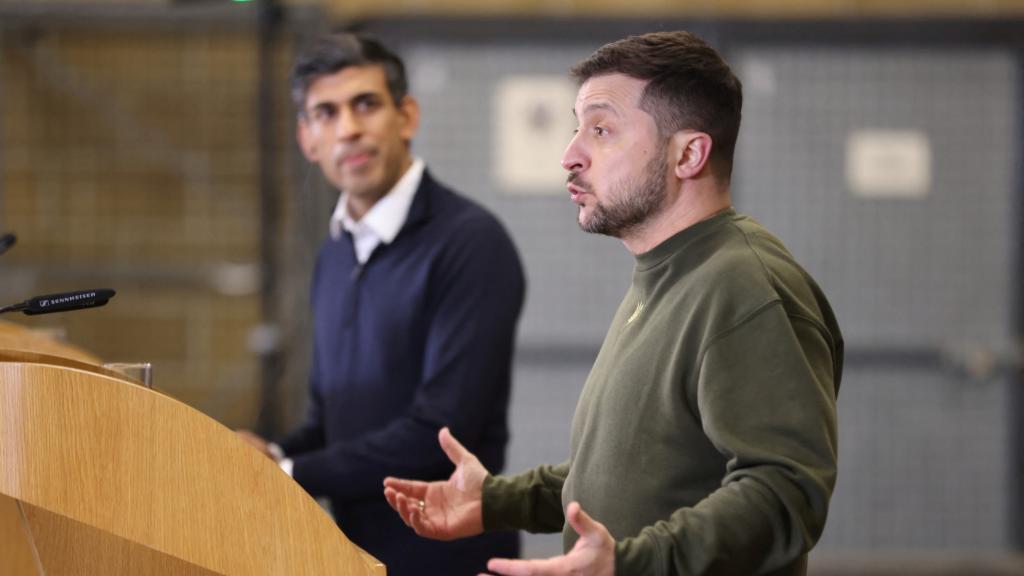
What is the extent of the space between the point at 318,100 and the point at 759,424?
109 centimetres

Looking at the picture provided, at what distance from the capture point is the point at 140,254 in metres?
4.35

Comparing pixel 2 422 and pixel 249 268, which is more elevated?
pixel 2 422

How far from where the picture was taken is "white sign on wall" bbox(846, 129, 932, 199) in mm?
3840

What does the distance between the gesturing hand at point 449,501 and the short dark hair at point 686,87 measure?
0.38 meters

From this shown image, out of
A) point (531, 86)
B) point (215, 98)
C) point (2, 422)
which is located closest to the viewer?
point (2, 422)

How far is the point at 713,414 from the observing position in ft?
3.33

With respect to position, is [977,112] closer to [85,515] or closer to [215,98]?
[215,98]

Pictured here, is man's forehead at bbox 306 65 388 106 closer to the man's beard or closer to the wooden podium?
the man's beard

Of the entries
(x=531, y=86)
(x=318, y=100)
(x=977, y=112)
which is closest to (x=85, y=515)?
(x=318, y=100)

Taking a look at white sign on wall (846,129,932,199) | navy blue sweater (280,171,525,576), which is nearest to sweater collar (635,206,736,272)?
navy blue sweater (280,171,525,576)

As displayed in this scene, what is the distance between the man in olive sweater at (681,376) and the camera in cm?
98

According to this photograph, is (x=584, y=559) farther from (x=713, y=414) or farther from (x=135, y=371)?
(x=135, y=371)

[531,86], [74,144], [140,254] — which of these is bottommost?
[140,254]

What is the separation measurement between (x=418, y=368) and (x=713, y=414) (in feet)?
2.79
